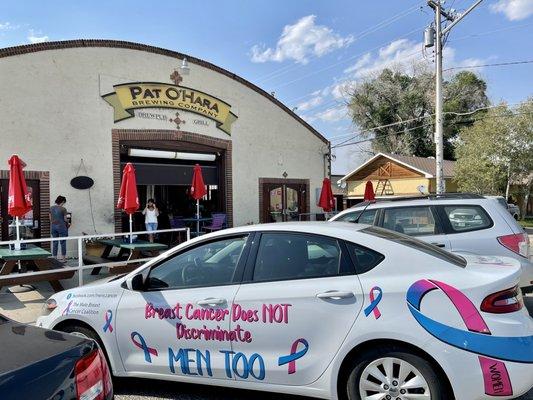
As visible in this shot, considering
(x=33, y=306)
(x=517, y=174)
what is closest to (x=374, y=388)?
(x=33, y=306)

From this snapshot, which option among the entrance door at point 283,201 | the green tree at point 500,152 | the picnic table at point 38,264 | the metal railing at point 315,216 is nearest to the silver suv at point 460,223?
the picnic table at point 38,264

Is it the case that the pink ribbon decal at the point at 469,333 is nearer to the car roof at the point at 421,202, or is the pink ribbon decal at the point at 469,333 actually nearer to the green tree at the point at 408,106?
the car roof at the point at 421,202

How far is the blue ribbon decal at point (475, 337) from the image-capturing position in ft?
9.55

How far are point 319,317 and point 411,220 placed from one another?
380 centimetres

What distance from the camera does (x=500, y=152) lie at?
2778 centimetres

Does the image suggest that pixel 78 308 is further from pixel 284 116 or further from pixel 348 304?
pixel 284 116

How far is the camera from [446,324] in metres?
2.98

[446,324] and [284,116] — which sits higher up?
[284,116]

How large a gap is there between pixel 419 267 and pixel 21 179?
24.9 ft

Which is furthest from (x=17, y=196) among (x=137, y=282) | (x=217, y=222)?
(x=217, y=222)

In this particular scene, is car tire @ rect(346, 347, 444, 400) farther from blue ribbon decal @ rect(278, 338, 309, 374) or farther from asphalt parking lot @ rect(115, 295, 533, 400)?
asphalt parking lot @ rect(115, 295, 533, 400)

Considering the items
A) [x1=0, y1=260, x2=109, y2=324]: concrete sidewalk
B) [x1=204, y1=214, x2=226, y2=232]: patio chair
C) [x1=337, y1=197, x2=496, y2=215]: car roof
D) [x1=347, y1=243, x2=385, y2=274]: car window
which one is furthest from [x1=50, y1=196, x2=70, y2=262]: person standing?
[x1=347, y1=243, x2=385, y2=274]: car window

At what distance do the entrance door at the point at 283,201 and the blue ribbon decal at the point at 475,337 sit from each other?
13334 millimetres

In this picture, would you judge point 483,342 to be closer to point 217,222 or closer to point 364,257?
point 364,257
